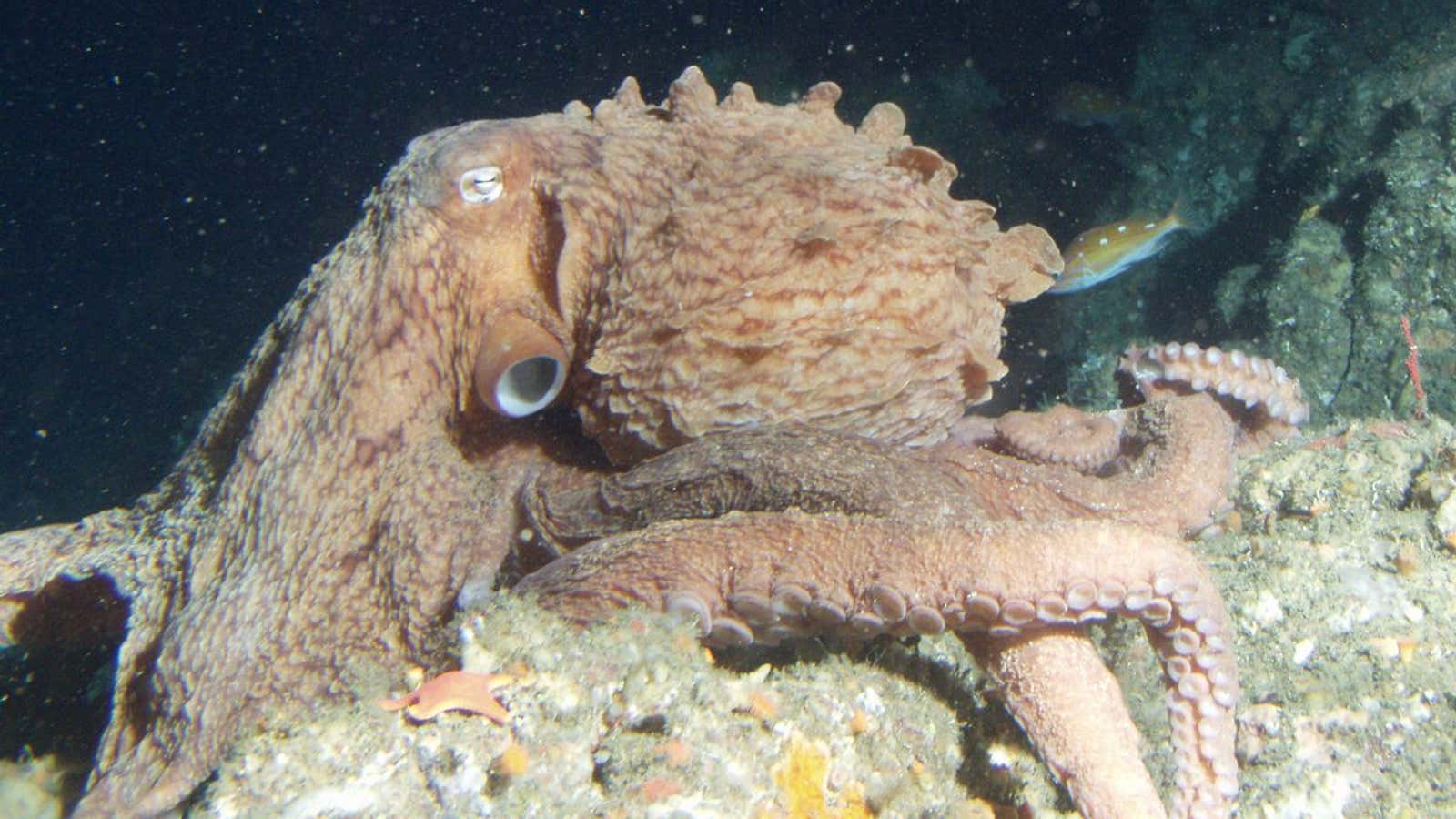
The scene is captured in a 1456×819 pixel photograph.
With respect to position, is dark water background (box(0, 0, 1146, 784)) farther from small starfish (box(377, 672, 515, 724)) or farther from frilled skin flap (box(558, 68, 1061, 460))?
small starfish (box(377, 672, 515, 724))

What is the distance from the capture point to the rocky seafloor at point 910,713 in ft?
5.60

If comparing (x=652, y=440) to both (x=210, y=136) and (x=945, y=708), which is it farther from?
(x=210, y=136)

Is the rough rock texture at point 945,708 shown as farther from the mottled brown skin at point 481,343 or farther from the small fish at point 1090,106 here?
the small fish at point 1090,106

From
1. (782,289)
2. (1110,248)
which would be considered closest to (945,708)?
(782,289)

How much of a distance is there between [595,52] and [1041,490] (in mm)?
16211

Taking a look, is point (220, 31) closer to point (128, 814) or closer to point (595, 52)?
point (595, 52)

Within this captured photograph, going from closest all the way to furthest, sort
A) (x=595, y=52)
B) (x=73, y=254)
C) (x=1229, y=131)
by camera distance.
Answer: (x=1229, y=131) < (x=595, y=52) < (x=73, y=254)

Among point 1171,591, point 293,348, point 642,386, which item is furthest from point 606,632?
point 293,348

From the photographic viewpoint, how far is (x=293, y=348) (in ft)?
9.14

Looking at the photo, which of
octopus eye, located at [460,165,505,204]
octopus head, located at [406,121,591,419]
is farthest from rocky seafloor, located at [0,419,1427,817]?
octopus eye, located at [460,165,505,204]

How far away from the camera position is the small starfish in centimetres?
175

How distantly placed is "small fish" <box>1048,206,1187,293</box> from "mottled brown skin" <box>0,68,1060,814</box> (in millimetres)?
4951

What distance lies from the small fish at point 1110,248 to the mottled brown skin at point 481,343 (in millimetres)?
4951

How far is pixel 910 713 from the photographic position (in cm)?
229
